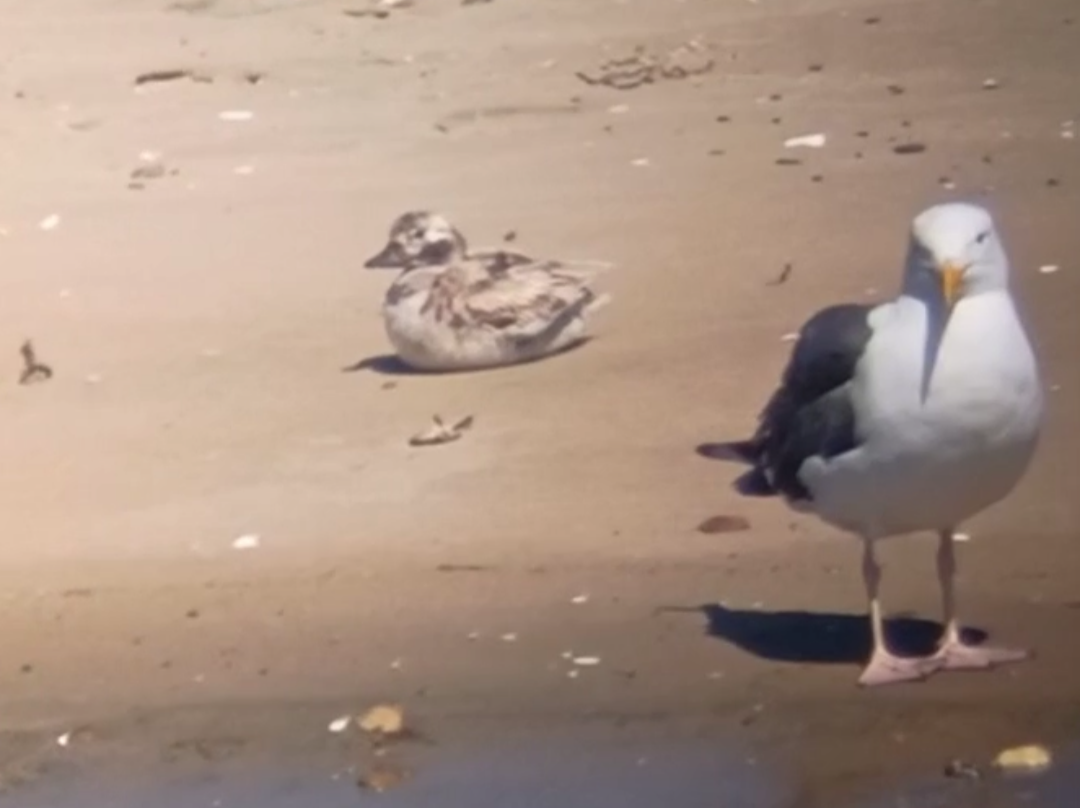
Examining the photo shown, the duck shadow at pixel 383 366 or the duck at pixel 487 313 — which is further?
the duck shadow at pixel 383 366

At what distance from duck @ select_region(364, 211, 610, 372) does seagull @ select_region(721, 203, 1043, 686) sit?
289 cm

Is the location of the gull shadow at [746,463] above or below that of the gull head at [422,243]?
A: above

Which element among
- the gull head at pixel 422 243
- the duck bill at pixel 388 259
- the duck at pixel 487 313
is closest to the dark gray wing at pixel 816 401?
the duck at pixel 487 313

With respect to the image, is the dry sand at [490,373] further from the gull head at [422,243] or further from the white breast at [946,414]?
the white breast at [946,414]

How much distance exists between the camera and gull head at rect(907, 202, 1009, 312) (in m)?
6.38

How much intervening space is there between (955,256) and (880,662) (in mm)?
993

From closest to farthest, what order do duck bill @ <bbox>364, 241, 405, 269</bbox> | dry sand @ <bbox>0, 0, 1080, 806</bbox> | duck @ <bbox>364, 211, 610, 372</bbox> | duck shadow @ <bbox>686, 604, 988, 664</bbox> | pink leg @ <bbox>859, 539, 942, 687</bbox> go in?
1. pink leg @ <bbox>859, 539, 942, 687</bbox>
2. duck shadow @ <bbox>686, 604, 988, 664</bbox>
3. dry sand @ <bbox>0, 0, 1080, 806</bbox>
4. duck @ <bbox>364, 211, 610, 372</bbox>
5. duck bill @ <bbox>364, 241, 405, 269</bbox>

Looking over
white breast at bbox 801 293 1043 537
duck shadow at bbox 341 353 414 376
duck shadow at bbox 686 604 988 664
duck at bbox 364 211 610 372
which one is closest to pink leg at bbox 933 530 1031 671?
duck shadow at bbox 686 604 988 664

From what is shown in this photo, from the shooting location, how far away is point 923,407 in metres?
6.33

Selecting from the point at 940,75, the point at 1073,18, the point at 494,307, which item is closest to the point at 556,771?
the point at 494,307

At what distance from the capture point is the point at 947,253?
6398 mm

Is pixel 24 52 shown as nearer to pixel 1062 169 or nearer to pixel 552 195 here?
pixel 552 195

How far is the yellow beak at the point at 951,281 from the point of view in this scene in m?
6.34

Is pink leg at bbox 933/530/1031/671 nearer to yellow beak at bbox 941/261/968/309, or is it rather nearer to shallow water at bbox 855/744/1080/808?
shallow water at bbox 855/744/1080/808
